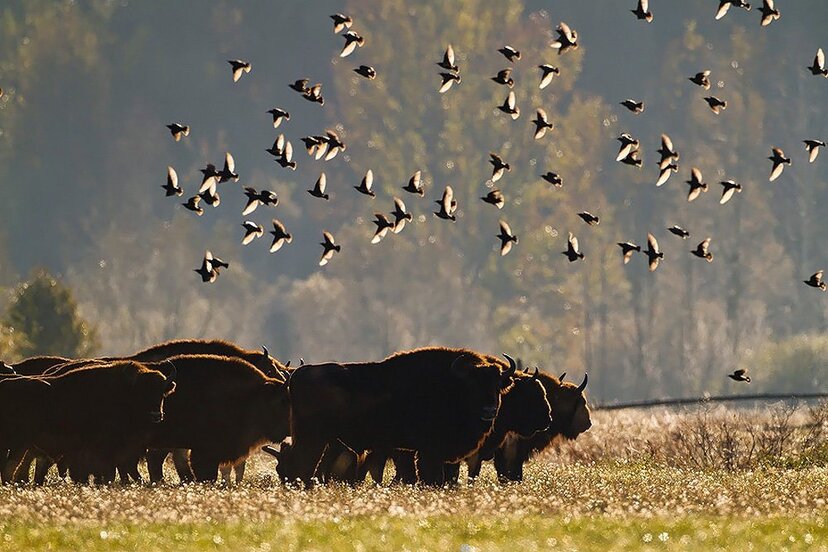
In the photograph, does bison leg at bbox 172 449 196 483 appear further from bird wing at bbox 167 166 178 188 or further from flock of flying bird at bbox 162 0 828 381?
bird wing at bbox 167 166 178 188

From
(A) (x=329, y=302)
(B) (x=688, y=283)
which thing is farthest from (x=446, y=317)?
(B) (x=688, y=283)

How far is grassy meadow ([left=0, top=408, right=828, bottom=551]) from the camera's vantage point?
638 inches

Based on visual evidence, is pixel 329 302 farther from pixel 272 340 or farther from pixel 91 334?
pixel 91 334

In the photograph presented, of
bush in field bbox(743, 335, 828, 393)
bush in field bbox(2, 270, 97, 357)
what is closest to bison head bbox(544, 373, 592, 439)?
bush in field bbox(2, 270, 97, 357)

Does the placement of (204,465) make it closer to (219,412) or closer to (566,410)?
(219,412)

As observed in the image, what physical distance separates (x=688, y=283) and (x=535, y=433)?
6199cm

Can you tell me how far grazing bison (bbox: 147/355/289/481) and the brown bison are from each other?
96 cm

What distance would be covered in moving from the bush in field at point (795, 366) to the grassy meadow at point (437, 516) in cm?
4596

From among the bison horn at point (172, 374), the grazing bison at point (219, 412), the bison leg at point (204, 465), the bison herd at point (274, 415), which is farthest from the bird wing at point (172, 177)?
the bison leg at point (204, 465)

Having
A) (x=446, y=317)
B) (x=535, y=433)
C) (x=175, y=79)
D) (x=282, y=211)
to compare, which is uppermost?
(x=175, y=79)

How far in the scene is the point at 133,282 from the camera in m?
96.0

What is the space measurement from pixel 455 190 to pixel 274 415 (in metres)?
65.3

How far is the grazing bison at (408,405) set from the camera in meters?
22.9

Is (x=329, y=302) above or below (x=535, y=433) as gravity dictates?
above
